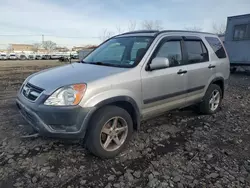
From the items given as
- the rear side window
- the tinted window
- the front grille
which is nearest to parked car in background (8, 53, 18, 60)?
the tinted window

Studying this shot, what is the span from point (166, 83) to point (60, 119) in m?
1.87

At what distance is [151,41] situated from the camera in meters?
3.48

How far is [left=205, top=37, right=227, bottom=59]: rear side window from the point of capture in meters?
4.71

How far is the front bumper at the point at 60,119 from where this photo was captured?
2.59 meters

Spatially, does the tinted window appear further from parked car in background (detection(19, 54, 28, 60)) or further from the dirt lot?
parked car in background (detection(19, 54, 28, 60))

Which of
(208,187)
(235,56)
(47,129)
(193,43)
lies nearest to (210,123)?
(193,43)

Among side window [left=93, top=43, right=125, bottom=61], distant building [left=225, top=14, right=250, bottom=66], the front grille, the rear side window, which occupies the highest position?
distant building [left=225, top=14, right=250, bottom=66]

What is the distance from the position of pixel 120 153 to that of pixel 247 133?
2581 millimetres

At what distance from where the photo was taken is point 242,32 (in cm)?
1130

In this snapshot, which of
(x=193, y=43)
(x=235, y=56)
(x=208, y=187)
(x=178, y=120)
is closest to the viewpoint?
(x=208, y=187)

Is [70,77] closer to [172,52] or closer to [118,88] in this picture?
[118,88]

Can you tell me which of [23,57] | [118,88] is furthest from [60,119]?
[23,57]

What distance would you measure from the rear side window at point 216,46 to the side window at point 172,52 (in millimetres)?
1224

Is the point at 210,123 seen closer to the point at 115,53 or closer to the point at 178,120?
the point at 178,120
